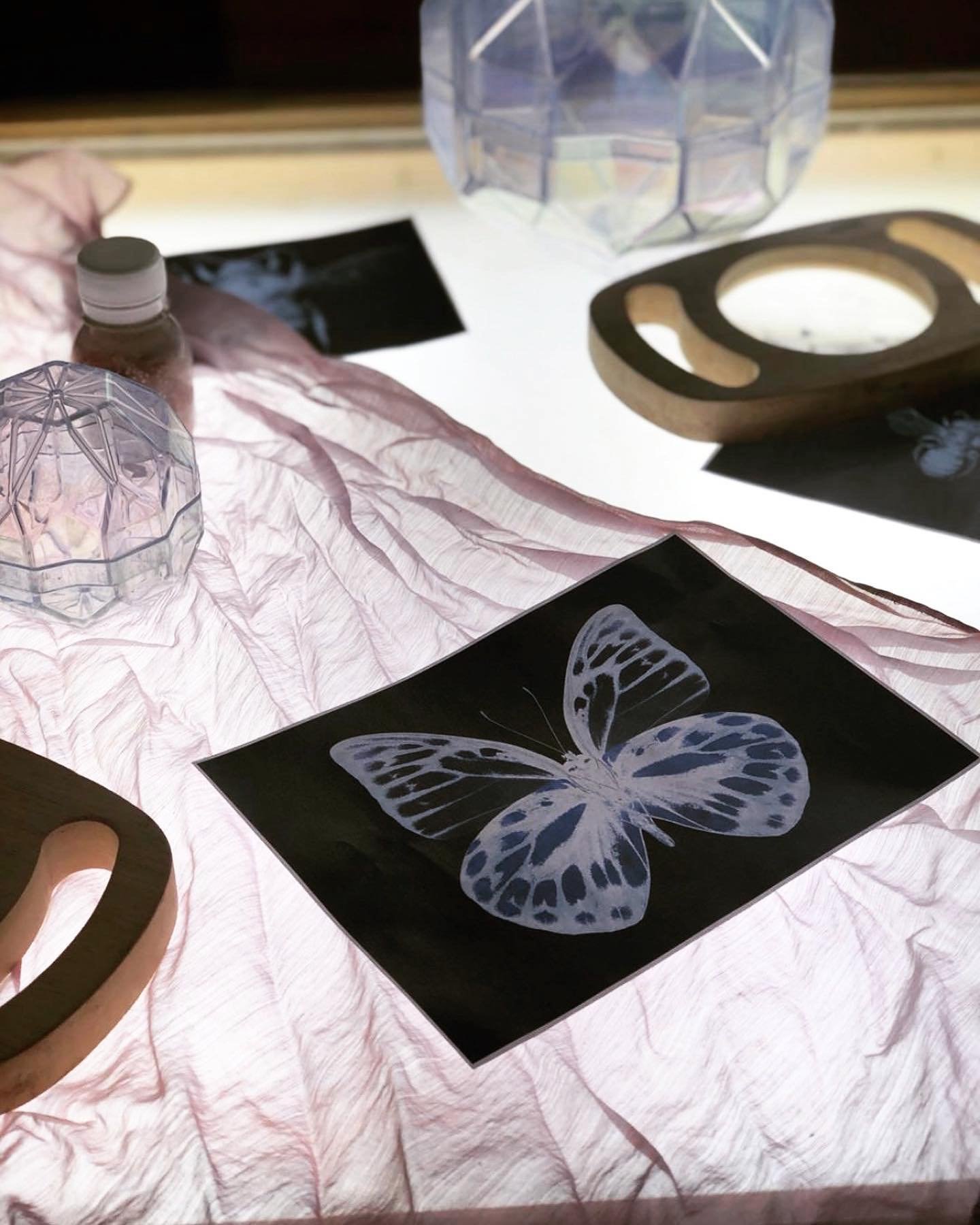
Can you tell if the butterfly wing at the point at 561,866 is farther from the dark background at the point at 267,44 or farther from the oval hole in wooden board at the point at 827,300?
the dark background at the point at 267,44

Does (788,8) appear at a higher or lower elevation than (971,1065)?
higher

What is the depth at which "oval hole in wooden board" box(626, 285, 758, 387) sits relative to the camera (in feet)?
2.40

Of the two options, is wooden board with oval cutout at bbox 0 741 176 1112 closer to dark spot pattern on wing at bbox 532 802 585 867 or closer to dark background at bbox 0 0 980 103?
dark spot pattern on wing at bbox 532 802 585 867

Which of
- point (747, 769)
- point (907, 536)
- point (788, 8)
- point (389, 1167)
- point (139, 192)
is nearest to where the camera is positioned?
point (389, 1167)

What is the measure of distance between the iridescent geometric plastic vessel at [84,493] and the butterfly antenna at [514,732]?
0.15 m

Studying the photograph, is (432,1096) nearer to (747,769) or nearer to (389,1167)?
(389,1167)

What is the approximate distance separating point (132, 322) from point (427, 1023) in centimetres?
33

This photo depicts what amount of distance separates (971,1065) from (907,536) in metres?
0.27

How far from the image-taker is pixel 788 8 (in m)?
0.77

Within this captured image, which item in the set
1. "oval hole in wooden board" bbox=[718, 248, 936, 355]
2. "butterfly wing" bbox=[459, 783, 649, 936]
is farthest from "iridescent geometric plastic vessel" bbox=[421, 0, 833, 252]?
"butterfly wing" bbox=[459, 783, 649, 936]

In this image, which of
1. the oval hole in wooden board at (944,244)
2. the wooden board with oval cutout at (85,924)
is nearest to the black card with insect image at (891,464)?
the oval hole in wooden board at (944,244)

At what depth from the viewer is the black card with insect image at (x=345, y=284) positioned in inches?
30.5

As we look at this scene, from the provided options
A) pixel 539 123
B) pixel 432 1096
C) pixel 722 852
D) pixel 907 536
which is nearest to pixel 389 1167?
pixel 432 1096

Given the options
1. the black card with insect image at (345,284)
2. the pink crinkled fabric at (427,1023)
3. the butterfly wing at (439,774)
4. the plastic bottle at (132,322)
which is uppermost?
the plastic bottle at (132,322)
